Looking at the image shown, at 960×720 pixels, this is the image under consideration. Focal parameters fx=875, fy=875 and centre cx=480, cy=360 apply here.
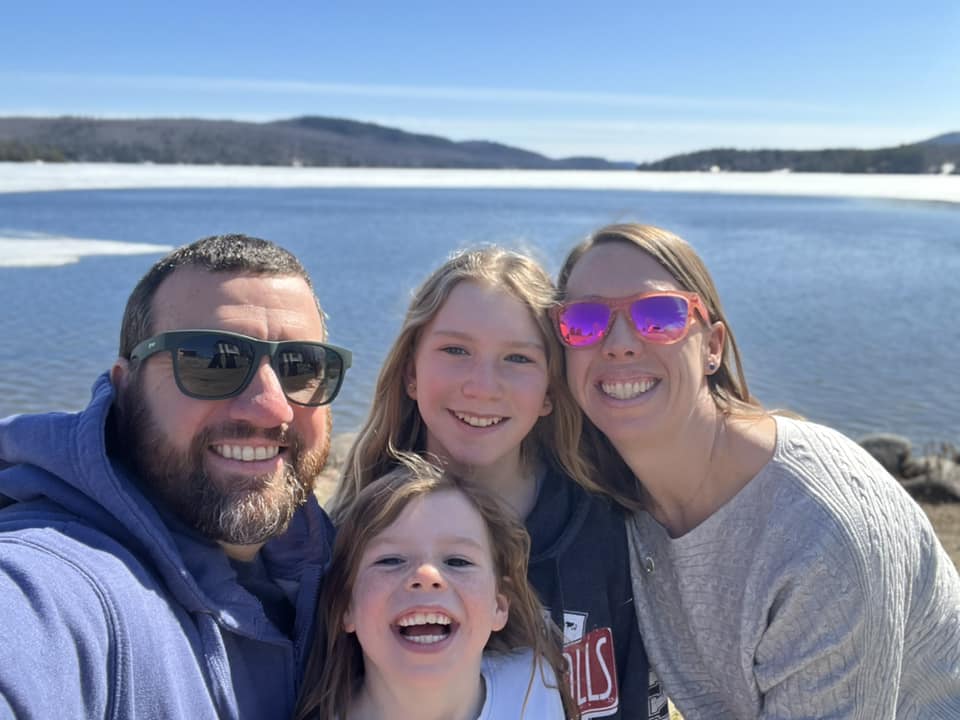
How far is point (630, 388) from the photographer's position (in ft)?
9.16

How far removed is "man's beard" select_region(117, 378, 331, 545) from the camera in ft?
7.66

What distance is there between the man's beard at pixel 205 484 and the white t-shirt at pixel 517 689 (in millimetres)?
732

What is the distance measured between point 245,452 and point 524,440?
3.79 feet

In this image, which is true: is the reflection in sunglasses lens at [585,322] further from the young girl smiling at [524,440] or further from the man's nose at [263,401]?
the man's nose at [263,401]

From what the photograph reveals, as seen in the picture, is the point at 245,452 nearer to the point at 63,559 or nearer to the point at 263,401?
the point at 263,401

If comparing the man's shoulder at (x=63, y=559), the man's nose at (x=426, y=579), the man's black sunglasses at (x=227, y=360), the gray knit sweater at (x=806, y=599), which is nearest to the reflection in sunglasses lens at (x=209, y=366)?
the man's black sunglasses at (x=227, y=360)

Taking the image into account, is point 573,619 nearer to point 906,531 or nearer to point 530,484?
point 530,484

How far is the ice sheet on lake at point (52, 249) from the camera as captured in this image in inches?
1000

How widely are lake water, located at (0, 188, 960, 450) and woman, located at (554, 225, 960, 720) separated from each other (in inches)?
23.7

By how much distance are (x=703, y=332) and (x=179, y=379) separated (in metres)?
1.64

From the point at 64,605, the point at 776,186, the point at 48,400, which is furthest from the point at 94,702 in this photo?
the point at 776,186

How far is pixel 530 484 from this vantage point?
315 cm

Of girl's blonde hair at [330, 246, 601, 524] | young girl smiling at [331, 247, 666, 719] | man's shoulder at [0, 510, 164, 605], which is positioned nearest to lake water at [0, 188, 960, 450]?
girl's blonde hair at [330, 246, 601, 524]

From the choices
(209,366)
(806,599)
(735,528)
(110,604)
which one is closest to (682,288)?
(735,528)
